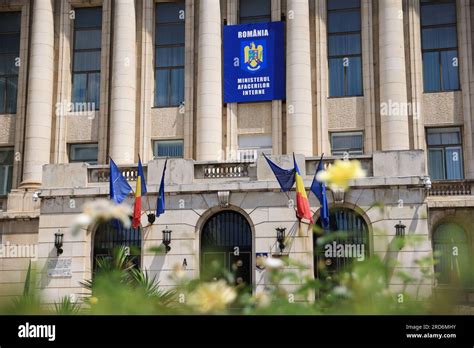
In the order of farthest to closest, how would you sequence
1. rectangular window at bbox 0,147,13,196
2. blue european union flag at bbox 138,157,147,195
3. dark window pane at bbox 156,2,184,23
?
1. dark window pane at bbox 156,2,184,23
2. rectangular window at bbox 0,147,13,196
3. blue european union flag at bbox 138,157,147,195

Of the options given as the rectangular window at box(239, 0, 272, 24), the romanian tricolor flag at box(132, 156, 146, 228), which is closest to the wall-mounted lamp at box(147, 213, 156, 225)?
the romanian tricolor flag at box(132, 156, 146, 228)

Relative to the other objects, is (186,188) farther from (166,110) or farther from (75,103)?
(75,103)

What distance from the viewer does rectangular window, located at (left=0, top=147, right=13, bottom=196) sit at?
3604 cm

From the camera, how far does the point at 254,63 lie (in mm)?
33812

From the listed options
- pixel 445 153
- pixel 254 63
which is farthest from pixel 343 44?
pixel 445 153

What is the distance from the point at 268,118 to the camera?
34156mm

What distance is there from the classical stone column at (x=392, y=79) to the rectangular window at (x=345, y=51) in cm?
147

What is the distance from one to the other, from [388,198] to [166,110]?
584 inches

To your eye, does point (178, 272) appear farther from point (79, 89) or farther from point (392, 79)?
point (79, 89)

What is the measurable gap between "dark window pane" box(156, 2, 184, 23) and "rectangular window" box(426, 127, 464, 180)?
49.7 feet

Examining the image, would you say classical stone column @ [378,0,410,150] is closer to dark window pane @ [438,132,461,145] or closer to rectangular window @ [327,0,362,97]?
rectangular window @ [327,0,362,97]

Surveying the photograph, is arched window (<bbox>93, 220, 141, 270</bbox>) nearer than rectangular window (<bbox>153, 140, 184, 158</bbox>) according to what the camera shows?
Yes

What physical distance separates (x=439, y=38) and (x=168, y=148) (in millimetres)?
15485
